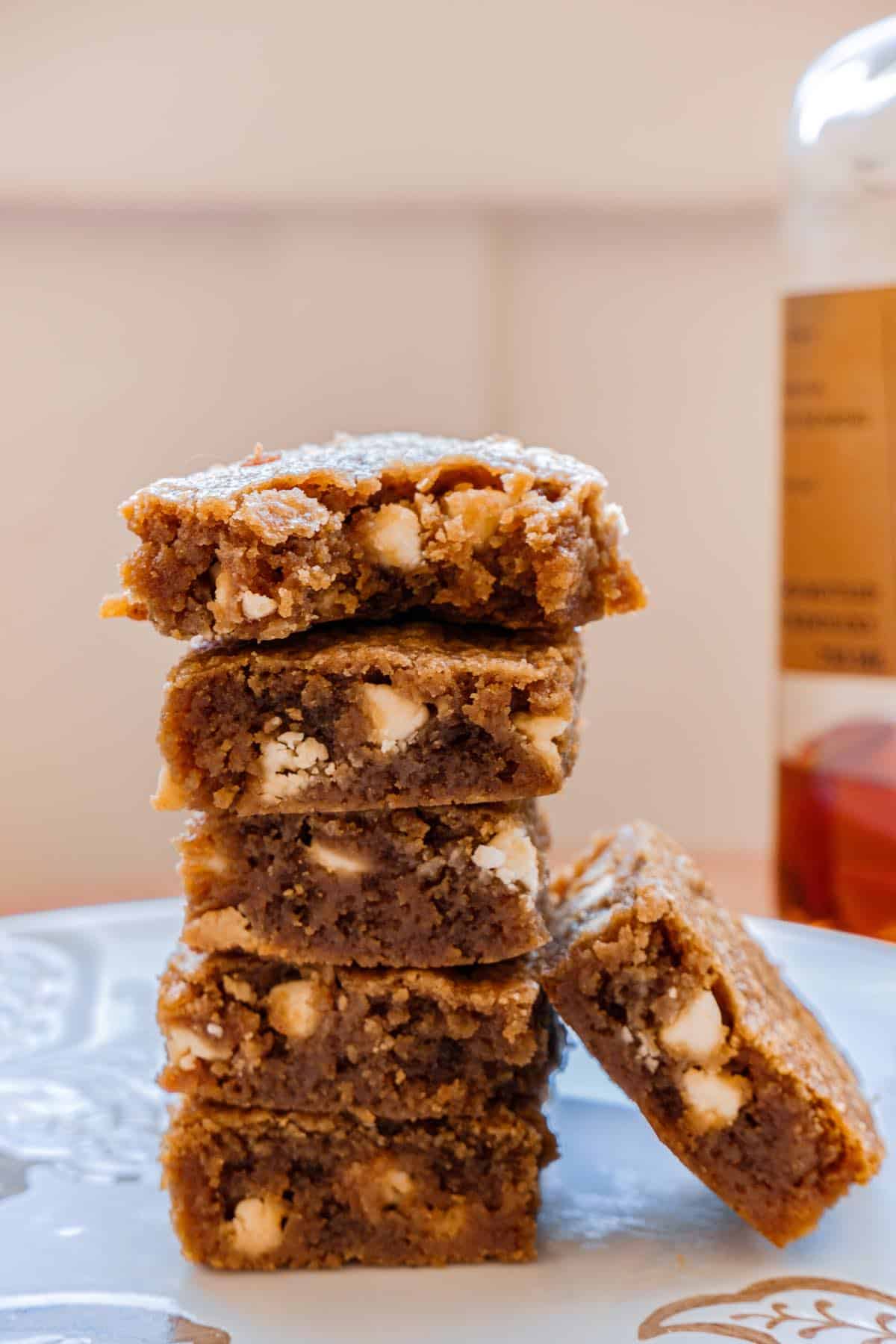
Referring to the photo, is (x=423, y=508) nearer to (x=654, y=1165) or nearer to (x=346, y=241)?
(x=654, y=1165)

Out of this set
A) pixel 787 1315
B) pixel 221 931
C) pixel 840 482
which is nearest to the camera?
pixel 787 1315

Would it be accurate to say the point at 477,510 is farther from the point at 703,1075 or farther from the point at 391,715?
the point at 703,1075

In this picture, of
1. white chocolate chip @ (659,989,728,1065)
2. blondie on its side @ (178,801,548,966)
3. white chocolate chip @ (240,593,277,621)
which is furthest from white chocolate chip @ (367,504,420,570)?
white chocolate chip @ (659,989,728,1065)

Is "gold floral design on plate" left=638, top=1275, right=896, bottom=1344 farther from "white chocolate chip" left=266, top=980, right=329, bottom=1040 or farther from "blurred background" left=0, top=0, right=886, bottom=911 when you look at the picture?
"blurred background" left=0, top=0, right=886, bottom=911

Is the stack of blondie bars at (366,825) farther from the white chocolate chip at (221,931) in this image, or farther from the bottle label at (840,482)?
the bottle label at (840,482)

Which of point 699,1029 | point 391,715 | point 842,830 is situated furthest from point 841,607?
point 391,715

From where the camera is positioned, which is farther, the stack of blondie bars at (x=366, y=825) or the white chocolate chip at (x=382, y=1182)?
the white chocolate chip at (x=382, y=1182)

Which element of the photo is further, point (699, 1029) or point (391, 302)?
point (391, 302)

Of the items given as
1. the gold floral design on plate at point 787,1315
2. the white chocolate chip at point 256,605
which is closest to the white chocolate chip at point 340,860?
the white chocolate chip at point 256,605
